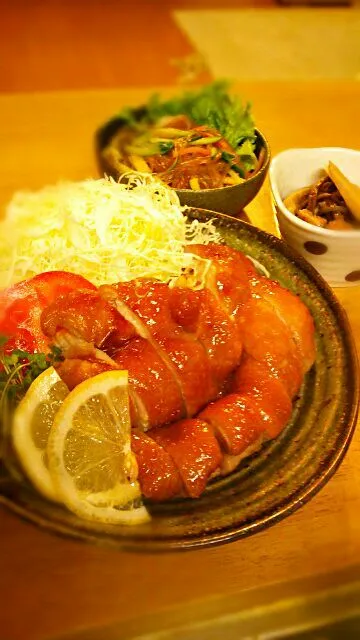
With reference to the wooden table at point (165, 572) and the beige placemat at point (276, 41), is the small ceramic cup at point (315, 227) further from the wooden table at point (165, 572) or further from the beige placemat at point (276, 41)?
the beige placemat at point (276, 41)

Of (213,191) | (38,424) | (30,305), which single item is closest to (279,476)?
(38,424)

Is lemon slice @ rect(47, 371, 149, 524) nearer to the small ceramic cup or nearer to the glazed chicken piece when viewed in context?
the glazed chicken piece

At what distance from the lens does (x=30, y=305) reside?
1.25 m

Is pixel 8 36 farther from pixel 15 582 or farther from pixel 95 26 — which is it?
pixel 15 582

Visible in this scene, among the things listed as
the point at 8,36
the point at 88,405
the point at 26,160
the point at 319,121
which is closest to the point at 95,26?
the point at 8,36

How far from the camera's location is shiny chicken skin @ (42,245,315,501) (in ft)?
3.55

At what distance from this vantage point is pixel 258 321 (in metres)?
1.28

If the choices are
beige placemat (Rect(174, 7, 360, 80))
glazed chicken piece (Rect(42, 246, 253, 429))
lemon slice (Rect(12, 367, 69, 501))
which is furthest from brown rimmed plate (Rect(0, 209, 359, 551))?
beige placemat (Rect(174, 7, 360, 80))

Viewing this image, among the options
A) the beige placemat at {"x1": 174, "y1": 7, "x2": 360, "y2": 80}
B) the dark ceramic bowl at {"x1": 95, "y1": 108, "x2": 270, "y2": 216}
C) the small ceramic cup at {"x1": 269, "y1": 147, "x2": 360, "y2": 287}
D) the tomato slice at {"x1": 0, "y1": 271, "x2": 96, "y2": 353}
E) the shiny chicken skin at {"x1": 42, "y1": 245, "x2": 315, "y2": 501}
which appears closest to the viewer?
the shiny chicken skin at {"x1": 42, "y1": 245, "x2": 315, "y2": 501}

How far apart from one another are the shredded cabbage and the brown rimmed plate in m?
0.30

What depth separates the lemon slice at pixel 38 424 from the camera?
0.97m

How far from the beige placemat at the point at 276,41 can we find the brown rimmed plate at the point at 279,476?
343cm

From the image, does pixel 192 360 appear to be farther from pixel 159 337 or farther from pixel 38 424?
pixel 38 424

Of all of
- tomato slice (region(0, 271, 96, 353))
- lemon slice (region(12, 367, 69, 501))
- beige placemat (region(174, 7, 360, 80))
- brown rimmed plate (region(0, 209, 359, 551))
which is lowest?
brown rimmed plate (region(0, 209, 359, 551))
